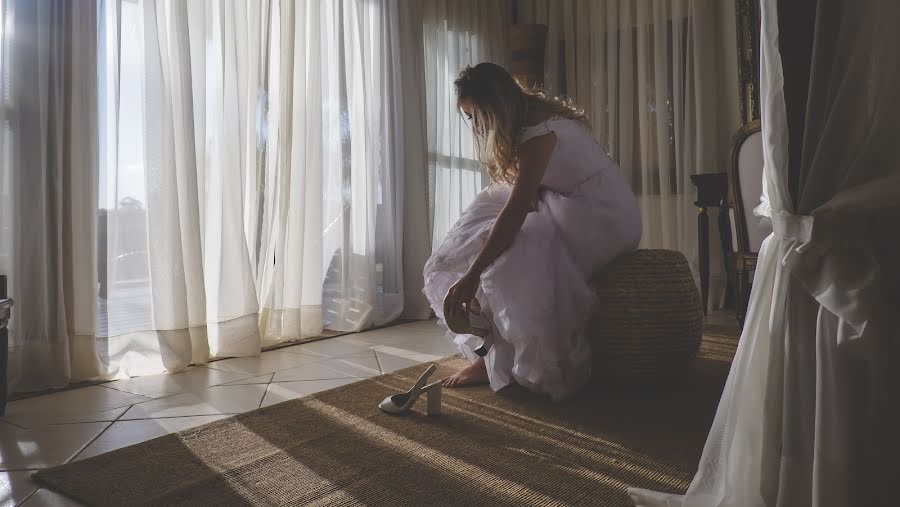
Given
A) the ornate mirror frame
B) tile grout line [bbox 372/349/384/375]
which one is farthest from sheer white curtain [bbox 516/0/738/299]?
tile grout line [bbox 372/349/384/375]

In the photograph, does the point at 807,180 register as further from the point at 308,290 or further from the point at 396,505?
the point at 308,290

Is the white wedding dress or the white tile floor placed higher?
the white wedding dress

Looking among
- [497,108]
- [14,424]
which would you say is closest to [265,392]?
[14,424]

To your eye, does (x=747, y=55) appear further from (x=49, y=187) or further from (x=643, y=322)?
(x=49, y=187)

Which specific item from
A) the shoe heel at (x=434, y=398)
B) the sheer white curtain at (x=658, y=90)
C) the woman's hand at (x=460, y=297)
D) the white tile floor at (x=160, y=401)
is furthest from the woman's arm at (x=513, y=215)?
the sheer white curtain at (x=658, y=90)

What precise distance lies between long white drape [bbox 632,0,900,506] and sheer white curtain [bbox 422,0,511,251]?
104 inches

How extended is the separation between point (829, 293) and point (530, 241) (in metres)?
0.94

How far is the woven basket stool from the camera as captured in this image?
1.55m

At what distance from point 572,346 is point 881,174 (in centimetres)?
97

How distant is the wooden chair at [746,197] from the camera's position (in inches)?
87.6

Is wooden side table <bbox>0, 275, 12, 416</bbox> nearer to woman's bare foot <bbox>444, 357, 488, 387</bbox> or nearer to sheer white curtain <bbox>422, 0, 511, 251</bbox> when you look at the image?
woman's bare foot <bbox>444, 357, 488, 387</bbox>

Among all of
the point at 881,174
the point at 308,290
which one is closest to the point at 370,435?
the point at 881,174

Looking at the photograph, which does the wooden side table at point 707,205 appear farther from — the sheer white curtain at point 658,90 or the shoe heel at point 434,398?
the shoe heel at point 434,398

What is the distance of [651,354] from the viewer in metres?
1.56
